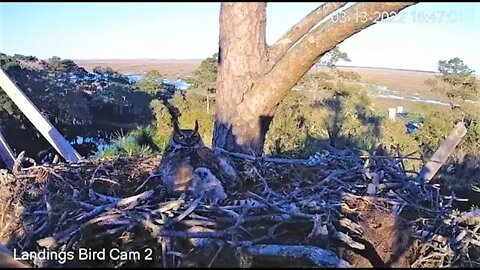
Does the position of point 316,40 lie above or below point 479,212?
above

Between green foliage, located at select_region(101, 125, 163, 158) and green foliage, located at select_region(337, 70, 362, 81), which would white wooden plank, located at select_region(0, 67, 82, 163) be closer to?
green foliage, located at select_region(101, 125, 163, 158)

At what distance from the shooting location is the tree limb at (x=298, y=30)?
1.83 meters

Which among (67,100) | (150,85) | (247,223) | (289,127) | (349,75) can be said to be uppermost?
(349,75)

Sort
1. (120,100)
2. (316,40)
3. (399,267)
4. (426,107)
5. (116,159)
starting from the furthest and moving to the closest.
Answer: (426,107) < (120,100) < (116,159) < (316,40) < (399,267)

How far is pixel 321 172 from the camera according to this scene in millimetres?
1800

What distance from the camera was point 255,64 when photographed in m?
2.02

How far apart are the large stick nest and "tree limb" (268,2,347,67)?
0.55 meters

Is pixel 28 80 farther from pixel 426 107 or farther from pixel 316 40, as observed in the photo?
pixel 426 107

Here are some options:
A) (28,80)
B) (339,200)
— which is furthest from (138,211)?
(28,80)

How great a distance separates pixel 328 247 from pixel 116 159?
1089mm

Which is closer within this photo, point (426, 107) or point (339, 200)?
point (339, 200)

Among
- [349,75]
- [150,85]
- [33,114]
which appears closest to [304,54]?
[33,114]

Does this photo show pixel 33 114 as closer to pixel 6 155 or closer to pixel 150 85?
pixel 6 155

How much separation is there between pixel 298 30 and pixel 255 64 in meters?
0.21
